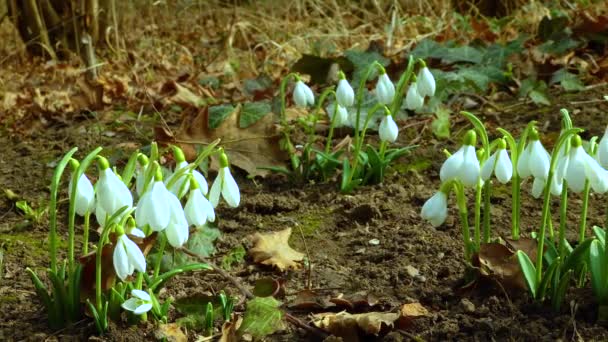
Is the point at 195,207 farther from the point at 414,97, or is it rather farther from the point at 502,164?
the point at 414,97

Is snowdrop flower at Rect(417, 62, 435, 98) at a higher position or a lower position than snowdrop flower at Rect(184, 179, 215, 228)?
lower

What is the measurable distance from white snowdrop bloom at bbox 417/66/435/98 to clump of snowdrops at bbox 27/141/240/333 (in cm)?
87

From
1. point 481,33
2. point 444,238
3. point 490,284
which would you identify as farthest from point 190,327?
point 481,33

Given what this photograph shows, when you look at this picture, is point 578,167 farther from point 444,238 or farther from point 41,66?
point 41,66

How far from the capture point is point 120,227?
1560 millimetres

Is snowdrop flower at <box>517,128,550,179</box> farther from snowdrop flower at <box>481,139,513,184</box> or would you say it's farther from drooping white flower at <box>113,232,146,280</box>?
drooping white flower at <box>113,232,146,280</box>

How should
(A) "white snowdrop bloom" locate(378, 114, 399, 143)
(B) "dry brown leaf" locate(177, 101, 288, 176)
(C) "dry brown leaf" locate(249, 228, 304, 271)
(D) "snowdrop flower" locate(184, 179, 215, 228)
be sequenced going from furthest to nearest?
(B) "dry brown leaf" locate(177, 101, 288, 176) < (A) "white snowdrop bloom" locate(378, 114, 399, 143) < (C) "dry brown leaf" locate(249, 228, 304, 271) < (D) "snowdrop flower" locate(184, 179, 215, 228)

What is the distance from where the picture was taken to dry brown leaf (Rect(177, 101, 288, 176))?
2.79 m

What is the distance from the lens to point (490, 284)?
5.95ft

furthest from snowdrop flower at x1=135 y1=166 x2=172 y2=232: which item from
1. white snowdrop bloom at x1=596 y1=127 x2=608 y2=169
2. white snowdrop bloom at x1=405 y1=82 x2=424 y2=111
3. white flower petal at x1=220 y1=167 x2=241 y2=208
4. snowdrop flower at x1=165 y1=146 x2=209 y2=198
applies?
white snowdrop bloom at x1=405 y1=82 x2=424 y2=111

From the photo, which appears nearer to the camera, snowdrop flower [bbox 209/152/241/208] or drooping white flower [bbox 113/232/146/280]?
drooping white flower [bbox 113/232/146/280]

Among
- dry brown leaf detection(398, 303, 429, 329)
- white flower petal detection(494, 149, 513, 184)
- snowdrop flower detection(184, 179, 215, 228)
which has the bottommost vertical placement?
dry brown leaf detection(398, 303, 429, 329)

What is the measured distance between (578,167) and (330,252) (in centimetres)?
86

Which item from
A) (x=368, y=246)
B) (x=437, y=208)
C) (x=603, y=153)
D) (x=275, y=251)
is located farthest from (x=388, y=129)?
(x=603, y=153)
